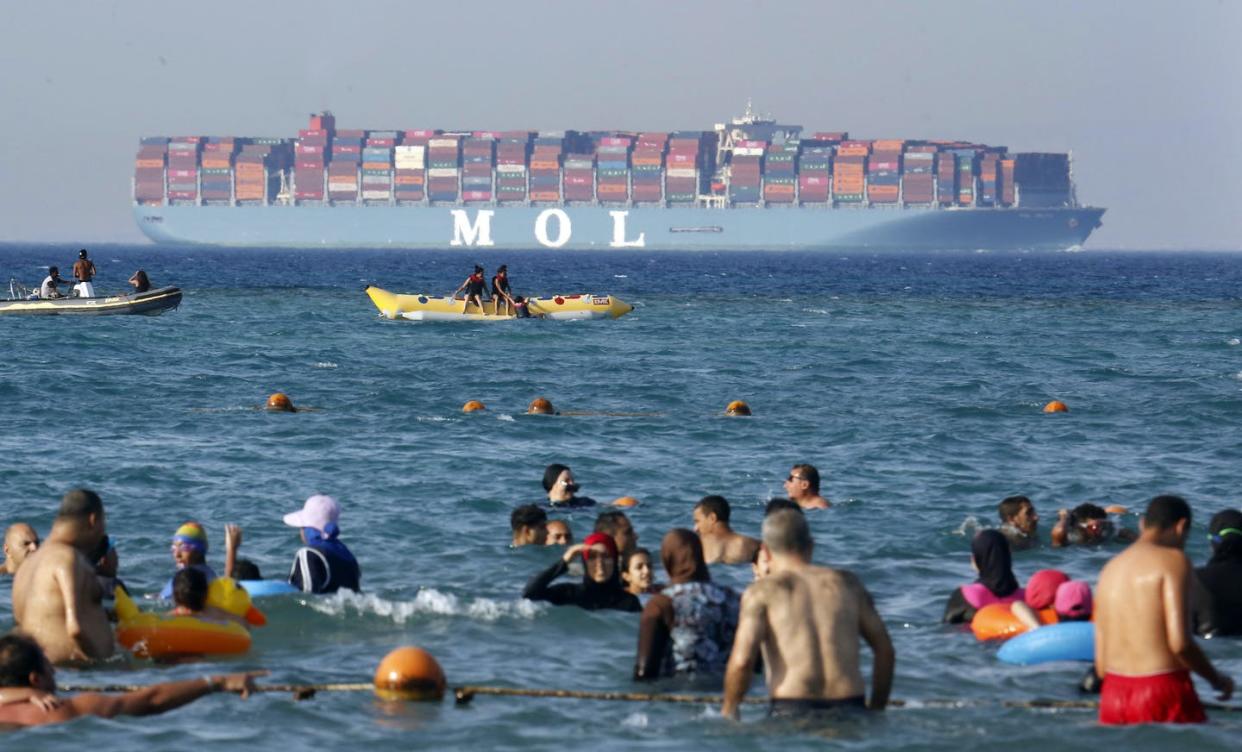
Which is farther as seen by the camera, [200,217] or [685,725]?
[200,217]

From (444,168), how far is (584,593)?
180m

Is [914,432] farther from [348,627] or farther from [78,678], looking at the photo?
[78,678]

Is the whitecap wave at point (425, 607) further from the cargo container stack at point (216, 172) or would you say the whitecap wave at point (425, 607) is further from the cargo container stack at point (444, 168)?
the cargo container stack at point (216, 172)

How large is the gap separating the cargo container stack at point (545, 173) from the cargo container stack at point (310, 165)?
24.2 metres

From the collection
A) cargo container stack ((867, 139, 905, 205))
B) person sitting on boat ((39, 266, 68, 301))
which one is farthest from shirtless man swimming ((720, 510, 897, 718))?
cargo container stack ((867, 139, 905, 205))

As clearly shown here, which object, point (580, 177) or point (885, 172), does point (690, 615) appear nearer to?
point (885, 172)

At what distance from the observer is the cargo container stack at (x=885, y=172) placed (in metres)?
179

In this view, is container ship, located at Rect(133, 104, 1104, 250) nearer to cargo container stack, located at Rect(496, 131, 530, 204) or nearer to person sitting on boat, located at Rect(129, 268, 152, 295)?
cargo container stack, located at Rect(496, 131, 530, 204)

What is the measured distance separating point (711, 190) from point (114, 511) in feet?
565

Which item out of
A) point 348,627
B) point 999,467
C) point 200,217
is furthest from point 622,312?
point 200,217

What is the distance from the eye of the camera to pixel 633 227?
603 ft

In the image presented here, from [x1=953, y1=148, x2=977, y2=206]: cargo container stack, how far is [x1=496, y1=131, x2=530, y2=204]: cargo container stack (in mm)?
47690

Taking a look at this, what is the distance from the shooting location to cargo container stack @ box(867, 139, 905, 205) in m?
179

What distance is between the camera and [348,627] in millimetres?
10906
